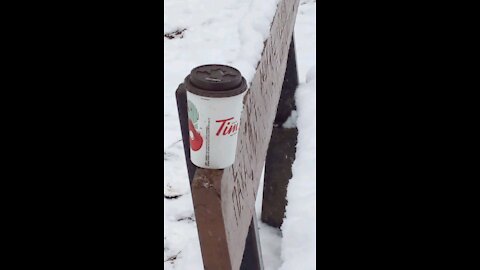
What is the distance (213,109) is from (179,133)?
2170 mm

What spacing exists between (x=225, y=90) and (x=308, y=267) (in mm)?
1585

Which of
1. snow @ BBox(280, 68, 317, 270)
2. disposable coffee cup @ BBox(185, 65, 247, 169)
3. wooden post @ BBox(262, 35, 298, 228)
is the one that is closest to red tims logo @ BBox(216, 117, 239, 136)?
disposable coffee cup @ BBox(185, 65, 247, 169)

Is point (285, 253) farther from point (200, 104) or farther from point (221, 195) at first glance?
point (200, 104)

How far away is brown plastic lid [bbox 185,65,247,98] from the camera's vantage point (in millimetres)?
1401

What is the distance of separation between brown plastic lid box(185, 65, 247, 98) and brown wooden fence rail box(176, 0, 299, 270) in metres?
0.24

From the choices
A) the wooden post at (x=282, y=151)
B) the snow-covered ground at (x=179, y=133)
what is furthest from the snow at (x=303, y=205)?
the wooden post at (x=282, y=151)

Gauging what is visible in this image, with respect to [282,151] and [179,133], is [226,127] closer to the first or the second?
[179,133]

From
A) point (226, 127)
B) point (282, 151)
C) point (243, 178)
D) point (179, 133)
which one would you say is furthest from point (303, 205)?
point (226, 127)

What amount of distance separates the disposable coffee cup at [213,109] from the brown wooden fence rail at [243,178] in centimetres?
7

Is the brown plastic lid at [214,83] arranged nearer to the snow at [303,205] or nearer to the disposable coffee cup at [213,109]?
the disposable coffee cup at [213,109]

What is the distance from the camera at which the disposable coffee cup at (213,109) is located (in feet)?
4.61

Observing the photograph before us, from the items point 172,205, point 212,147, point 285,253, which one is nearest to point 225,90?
point 212,147

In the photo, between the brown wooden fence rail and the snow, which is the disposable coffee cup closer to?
the brown wooden fence rail

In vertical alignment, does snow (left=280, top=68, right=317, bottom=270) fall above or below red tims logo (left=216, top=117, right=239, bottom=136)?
below
